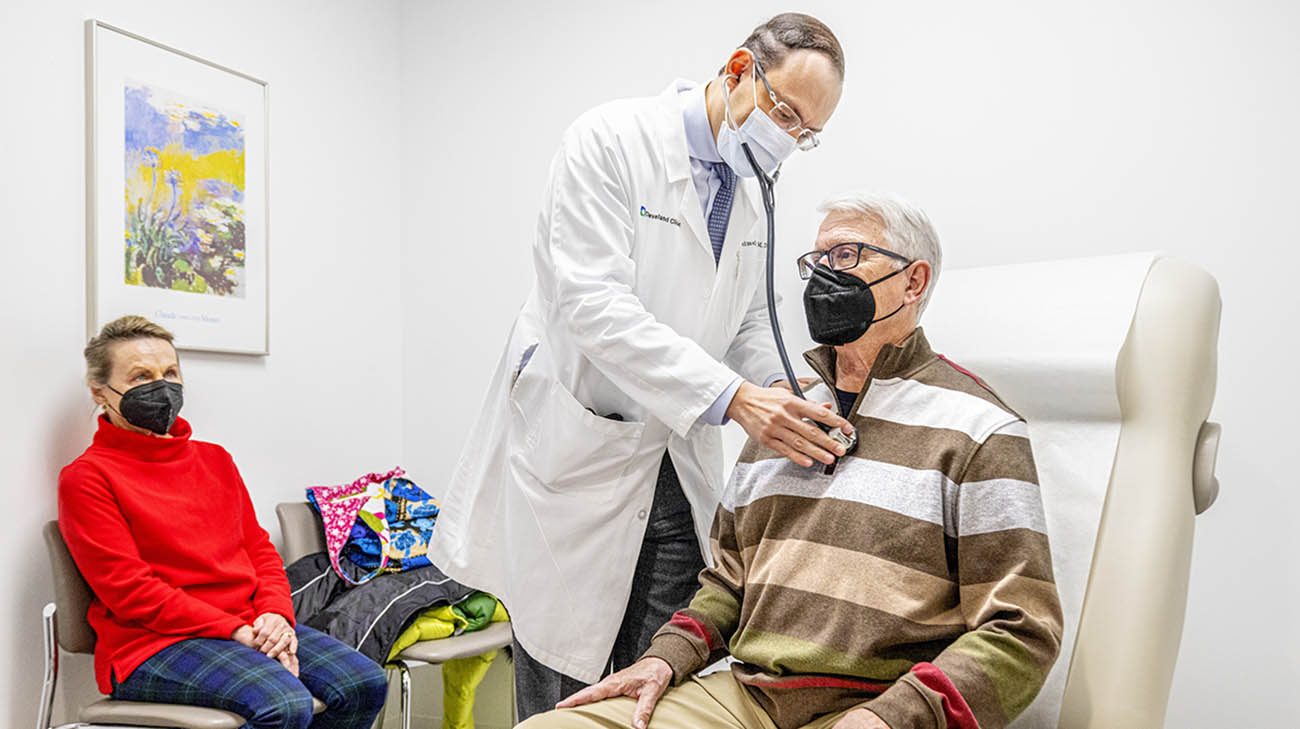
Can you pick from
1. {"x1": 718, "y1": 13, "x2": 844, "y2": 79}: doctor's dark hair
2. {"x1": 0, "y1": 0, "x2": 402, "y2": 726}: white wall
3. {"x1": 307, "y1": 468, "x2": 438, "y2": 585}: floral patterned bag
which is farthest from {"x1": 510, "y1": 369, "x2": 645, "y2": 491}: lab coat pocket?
{"x1": 0, "y1": 0, "x2": 402, "y2": 726}: white wall

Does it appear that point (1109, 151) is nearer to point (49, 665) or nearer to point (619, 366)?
point (619, 366)

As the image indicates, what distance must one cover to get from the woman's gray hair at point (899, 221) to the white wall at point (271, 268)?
177 centimetres

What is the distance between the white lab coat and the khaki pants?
0.91 feet

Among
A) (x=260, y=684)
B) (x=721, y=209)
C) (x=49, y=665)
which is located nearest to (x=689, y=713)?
(x=721, y=209)

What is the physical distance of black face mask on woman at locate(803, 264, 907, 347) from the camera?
129 centimetres

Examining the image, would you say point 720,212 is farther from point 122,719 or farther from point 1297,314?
point 122,719

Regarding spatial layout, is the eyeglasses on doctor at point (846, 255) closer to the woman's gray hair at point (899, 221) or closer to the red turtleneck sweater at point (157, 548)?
the woman's gray hair at point (899, 221)

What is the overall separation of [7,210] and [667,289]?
149cm

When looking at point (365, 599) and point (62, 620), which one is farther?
point (365, 599)

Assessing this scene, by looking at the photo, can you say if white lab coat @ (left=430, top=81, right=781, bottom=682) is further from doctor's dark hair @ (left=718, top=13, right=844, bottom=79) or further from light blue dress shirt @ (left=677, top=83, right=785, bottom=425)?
doctor's dark hair @ (left=718, top=13, right=844, bottom=79)

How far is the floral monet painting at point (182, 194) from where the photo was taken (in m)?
2.35

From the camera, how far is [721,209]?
5.27ft

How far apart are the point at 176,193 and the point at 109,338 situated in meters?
0.48

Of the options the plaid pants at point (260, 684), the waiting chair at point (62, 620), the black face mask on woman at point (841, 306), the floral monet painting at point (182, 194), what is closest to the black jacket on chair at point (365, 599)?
the plaid pants at point (260, 684)
